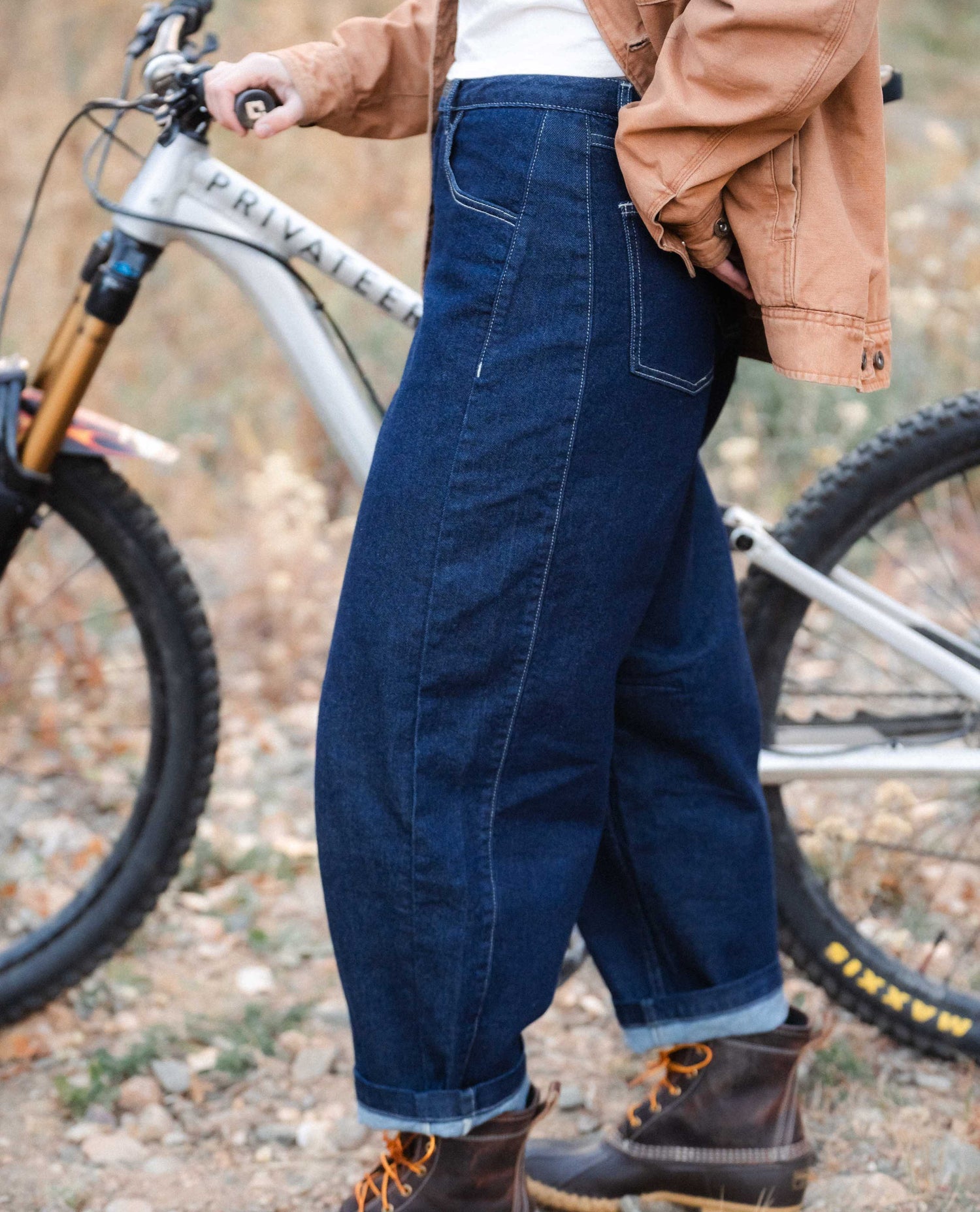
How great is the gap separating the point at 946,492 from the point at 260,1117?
6.81 feet

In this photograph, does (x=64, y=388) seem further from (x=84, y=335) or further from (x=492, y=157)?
(x=492, y=157)

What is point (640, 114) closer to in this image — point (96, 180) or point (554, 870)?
point (554, 870)

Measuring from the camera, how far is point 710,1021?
1.56m

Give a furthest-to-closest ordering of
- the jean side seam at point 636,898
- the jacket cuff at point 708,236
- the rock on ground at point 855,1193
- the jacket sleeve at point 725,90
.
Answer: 1. the rock on ground at point 855,1193
2. the jean side seam at point 636,898
3. the jacket cuff at point 708,236
4. the jacket sleeve at point 725,90

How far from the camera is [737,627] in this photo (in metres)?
1.52

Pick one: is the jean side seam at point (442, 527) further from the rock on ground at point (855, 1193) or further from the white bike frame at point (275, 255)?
the rock on ground at point (855, 1193)

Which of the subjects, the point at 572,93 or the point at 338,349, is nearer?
the point at 572,93

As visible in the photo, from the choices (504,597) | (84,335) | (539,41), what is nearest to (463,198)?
(539,41)

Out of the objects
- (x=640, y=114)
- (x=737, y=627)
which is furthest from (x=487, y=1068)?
(x=640, y=114)

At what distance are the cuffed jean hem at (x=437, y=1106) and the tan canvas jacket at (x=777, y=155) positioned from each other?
2.74 ft

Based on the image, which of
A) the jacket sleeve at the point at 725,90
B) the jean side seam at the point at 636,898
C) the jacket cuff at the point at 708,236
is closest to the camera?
the jacket sleeve at the point at 725,90

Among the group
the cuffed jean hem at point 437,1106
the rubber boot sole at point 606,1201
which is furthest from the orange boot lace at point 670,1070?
the cuffed jean hem at point 437,1106

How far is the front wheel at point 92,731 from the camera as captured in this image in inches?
71.5

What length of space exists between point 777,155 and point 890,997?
133 cm
